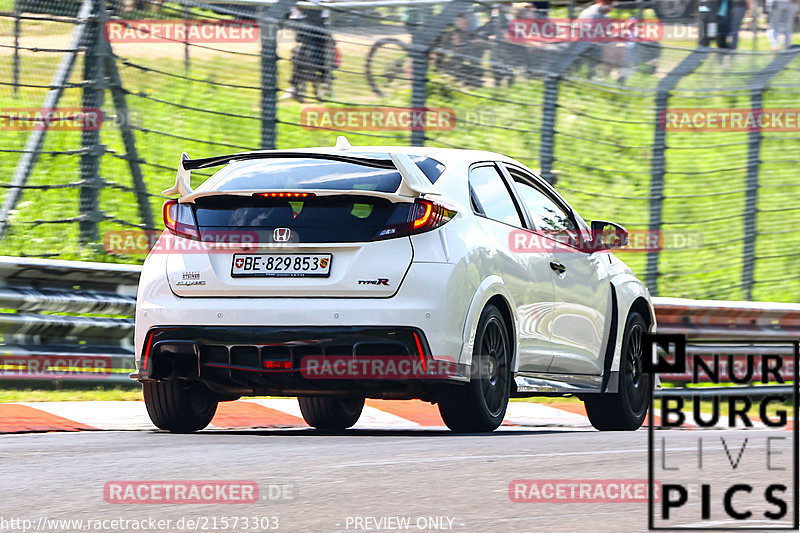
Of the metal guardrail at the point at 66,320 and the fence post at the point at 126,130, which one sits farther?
the fence post at the point at 126,130

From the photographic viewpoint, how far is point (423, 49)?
43.5 feet

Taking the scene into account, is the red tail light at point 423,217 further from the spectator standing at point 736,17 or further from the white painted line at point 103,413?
the spectator standing at point 736,17

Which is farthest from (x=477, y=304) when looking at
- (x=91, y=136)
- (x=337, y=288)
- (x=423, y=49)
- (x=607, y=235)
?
(x=423, y=49)

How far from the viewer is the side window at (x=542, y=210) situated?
8922mm

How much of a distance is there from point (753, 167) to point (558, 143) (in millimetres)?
2247

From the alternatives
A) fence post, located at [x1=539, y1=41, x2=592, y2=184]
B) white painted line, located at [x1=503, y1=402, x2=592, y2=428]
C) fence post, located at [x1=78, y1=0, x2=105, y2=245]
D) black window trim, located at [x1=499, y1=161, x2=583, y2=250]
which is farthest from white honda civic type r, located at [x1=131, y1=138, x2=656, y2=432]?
fence post, located at [x1=539, y1=41, x2=592, y2=184]

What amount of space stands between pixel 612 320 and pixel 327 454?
112 inches

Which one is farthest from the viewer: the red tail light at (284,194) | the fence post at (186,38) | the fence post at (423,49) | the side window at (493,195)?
the fence post at (423,49)

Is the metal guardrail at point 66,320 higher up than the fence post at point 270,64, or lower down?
lower down

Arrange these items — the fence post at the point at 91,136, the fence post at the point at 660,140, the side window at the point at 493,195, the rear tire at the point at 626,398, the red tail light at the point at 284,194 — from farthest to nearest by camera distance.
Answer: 1. the fence post at the point at 660,140
2. the fence post at the point at 91,136
3. the rear tire at the point at 626,398
4. the side window at the point at 493,195
5. the red tail light at the point at 284,194

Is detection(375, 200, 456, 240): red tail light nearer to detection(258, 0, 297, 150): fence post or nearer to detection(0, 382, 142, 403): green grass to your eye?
detection(0, 382, 142, 403): green grass

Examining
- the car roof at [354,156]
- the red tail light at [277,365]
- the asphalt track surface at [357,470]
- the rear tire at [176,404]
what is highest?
the car roof at [354,156]

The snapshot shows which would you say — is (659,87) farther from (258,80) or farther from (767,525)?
(767,525)

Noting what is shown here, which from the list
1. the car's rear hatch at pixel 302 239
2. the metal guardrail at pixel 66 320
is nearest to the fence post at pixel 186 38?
the metal guardrail at pixel 66 320
